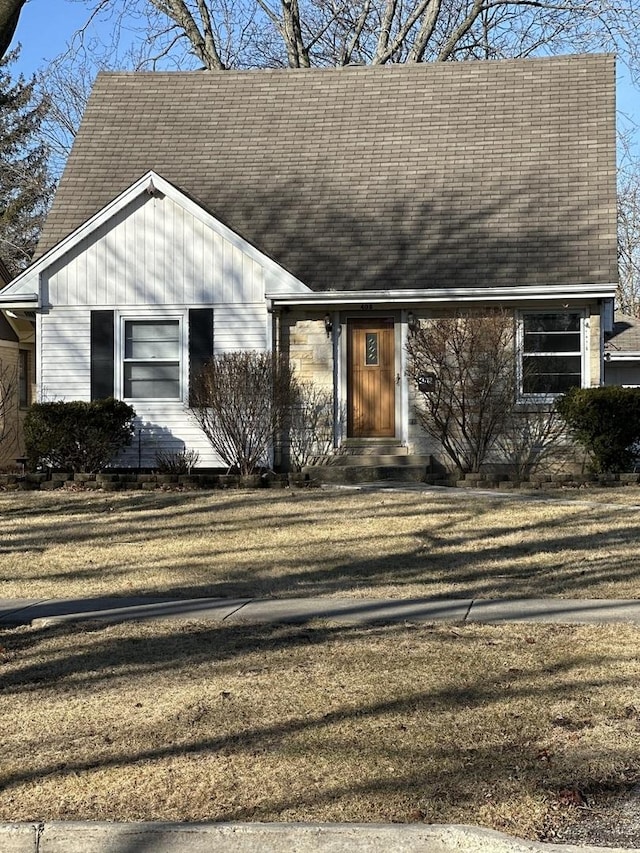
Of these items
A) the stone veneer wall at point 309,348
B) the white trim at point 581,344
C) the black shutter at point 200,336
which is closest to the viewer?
the white trim at point 581,344

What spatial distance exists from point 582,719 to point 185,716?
206 cm

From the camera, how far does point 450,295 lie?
1819cm

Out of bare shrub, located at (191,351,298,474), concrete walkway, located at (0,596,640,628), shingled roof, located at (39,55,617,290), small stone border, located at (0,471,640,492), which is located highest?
shingled roof, located at (39,55,617,290)

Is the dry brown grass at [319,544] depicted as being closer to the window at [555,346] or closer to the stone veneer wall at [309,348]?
the window at [555,346]

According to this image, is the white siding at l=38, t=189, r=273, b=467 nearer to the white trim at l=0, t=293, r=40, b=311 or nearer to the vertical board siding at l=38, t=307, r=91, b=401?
the vertical board siding at l=38, t=307, r=91, b=401

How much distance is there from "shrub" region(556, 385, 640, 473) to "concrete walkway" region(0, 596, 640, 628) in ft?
26.9

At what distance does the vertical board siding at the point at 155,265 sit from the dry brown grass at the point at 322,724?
36.9 ft

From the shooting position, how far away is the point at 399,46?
1272 inches

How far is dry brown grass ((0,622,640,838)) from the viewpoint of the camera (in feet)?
15.8

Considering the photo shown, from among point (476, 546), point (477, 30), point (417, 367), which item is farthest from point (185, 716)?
point (477, 30)

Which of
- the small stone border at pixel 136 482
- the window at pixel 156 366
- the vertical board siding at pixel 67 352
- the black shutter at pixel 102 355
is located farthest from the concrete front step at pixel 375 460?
the vertical board siding at pixel 67 352

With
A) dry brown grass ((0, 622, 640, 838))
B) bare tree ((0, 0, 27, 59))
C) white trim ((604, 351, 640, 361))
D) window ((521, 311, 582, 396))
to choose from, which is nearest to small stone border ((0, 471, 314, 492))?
window ((521, 311, 582, 396))

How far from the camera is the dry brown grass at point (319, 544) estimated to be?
32.3ft

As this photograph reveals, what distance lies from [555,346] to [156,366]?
6.58 metres
